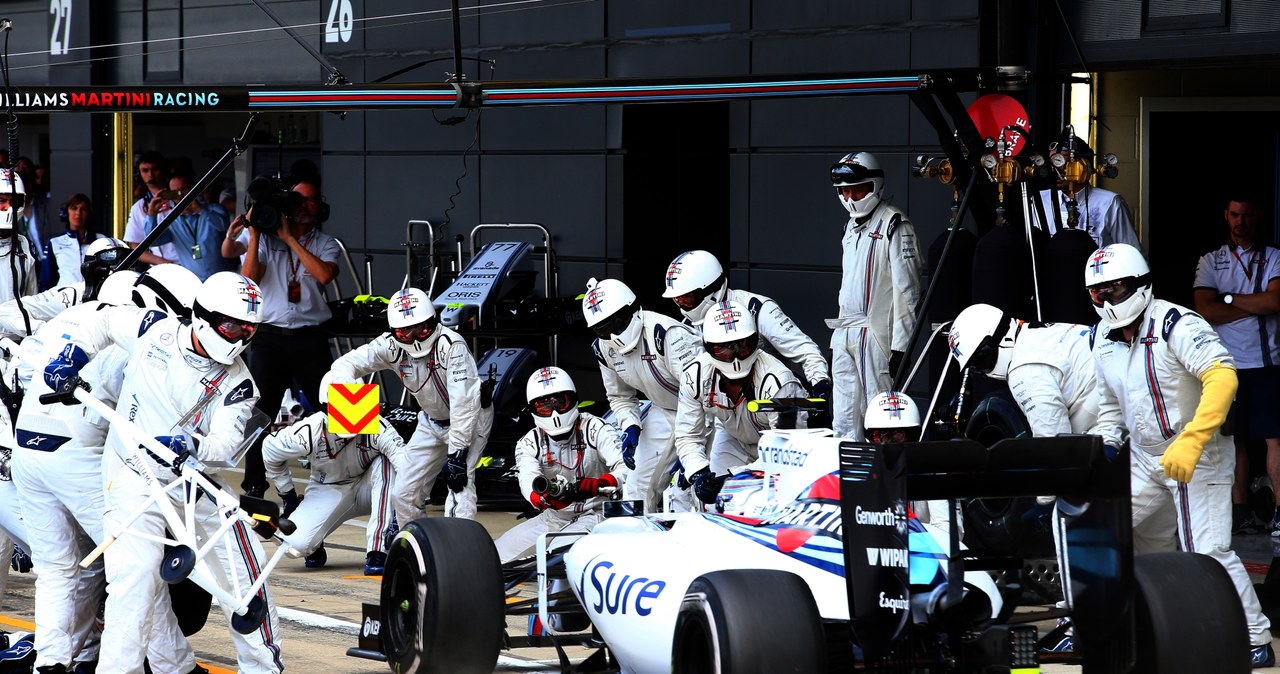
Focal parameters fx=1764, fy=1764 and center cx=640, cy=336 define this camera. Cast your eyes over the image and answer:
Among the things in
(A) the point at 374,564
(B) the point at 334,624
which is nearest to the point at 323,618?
(B) the point at 334,624

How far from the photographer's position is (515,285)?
1296 cm

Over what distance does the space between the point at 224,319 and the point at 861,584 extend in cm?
324

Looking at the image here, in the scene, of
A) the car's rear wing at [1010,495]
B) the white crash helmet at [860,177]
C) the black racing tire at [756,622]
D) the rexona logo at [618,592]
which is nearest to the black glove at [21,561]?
the rexona logo at [618,592]

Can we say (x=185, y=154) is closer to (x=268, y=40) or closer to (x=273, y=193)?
(x=268, y=40)

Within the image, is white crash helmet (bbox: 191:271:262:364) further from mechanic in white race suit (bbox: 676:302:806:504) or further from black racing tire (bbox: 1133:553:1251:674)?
black racing tire (bbox: 1133:553:1251:674)

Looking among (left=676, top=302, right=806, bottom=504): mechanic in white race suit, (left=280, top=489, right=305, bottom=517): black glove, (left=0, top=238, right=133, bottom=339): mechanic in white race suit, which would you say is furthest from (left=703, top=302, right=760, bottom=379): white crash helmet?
(left=0, top=238, right=133, bottom=339): mechanic in white race suit

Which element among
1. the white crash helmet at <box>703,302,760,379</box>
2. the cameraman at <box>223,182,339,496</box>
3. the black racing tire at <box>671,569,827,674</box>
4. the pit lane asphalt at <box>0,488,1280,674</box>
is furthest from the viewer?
the cameraman at <box>223,182,339,496</box>

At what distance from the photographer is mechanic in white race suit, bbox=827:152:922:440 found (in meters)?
10.4

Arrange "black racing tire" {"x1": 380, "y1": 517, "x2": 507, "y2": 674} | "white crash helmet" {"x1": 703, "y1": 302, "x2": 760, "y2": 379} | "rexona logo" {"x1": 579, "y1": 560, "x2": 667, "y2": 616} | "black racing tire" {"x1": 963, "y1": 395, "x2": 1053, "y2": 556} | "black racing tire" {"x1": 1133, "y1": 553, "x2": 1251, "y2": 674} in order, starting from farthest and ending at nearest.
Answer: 1. "white crash helmet" {"x1": 703, "y1": 302, "x2": 760, "y2": 379}
2. "black racing tire" {"x1": 963, "y1": 395, "x2": 1053, "y2": 556}
3. "black racing tire" {"x1": 380, "y1": 517, "x2": 507, "y2": 674}
4. "rexona logo" {"x1": 579, "y1": 560, "x2": 667, "y2": 616}
5. "black racing tire" {"x1": 1133, "y1": 553, "x2": 1251, "y2": 674}

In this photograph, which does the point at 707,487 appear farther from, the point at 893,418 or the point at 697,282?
the point at 697,282

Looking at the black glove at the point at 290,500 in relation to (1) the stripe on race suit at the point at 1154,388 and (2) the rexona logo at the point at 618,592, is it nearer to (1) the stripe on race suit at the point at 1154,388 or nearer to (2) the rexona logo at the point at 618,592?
(2) the rexona logo at the point at 618,592

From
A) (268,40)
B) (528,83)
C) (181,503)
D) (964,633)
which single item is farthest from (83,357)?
(268,40)

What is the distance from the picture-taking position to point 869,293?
10547mm

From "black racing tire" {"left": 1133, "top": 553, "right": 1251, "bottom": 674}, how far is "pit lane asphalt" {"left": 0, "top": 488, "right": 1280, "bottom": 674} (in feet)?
5.76
